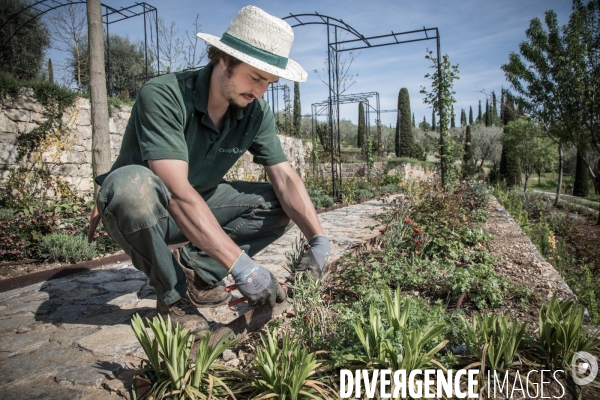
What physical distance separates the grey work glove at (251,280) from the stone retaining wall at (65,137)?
21.5 ft

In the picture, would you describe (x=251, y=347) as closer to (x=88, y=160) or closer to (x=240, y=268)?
(x=240, y=268)

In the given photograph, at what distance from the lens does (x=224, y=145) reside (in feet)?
7.50

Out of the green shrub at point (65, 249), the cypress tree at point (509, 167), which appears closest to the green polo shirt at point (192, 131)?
the green shrub at point (65, 249)

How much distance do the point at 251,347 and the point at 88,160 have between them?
7.86m

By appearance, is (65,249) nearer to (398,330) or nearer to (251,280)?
(251,280)

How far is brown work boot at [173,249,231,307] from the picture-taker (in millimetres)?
2244

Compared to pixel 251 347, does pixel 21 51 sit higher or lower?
higher

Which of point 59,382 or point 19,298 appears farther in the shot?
point 19,298

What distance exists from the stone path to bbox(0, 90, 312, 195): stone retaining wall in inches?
189

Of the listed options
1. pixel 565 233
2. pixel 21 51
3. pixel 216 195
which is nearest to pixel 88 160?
pixel 216 195

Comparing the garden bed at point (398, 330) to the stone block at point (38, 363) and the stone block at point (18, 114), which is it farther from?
the stone block at point (18, 114)

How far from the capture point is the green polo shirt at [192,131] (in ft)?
6.05

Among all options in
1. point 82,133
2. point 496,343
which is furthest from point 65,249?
point 82,133

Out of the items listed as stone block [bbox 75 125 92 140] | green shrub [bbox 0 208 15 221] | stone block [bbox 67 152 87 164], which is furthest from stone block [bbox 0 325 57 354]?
stone block [bbox 75 125 92 140]
